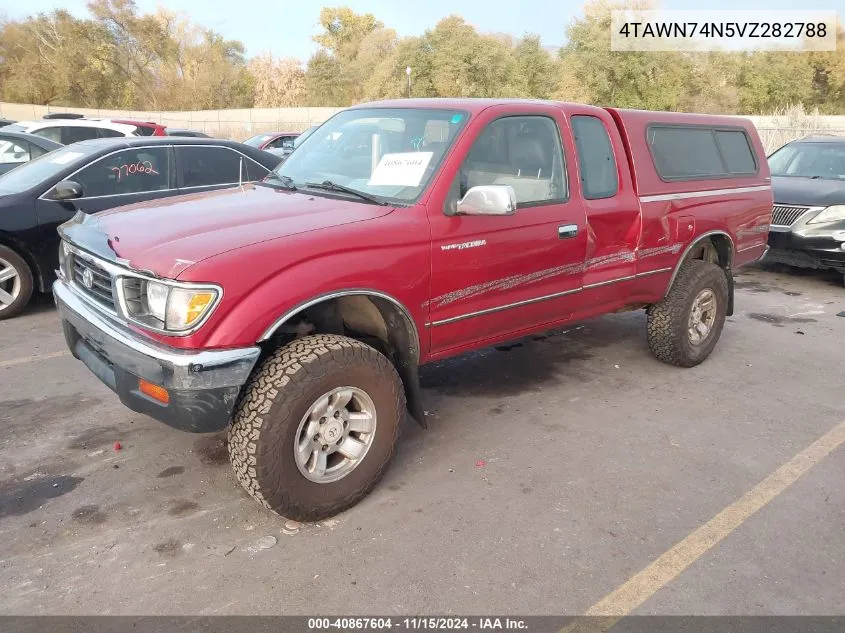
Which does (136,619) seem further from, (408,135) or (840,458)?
(840,458)

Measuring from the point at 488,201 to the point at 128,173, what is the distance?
4.45 m

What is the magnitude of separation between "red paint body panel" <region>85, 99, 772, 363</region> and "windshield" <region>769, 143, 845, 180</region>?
4.93 m

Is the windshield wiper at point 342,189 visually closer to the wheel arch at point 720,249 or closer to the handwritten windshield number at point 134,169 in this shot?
the wheel arch at point 720,249

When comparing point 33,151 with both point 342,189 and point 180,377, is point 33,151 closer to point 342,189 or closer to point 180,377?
point 342,189

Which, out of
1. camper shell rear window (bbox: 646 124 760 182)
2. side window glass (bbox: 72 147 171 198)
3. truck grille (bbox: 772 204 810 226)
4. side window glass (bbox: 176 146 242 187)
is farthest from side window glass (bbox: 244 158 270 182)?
truck grille (bbox: 772 204 810 226)

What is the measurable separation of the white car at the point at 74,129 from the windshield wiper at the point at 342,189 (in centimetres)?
854

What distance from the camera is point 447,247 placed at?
11.6 ft

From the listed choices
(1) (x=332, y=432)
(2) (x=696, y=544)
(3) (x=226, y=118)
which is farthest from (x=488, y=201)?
(3) (x=226, y=118)

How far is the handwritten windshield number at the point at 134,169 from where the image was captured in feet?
21.3

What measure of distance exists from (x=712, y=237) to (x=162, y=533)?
176 inches

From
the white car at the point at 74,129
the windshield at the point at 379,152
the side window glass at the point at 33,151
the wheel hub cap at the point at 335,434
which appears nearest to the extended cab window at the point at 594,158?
the windshield at the point at 379,152

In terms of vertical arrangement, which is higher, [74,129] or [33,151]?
[74,129]

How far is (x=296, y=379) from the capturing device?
9.80 ft

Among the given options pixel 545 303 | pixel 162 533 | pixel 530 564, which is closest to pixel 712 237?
pixel 545 303
